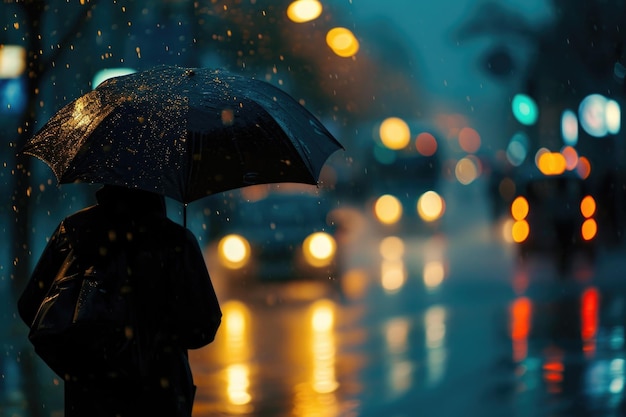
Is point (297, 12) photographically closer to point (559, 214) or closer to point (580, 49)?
point (559, 214)

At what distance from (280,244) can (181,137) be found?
41.3 feet

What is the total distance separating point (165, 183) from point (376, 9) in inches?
2044

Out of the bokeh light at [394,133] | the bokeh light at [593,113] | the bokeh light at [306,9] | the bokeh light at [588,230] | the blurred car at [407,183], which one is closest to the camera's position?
the bokeh light at [306,9]

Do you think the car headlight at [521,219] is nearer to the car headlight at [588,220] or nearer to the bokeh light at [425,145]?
the car headlight at [588,220]

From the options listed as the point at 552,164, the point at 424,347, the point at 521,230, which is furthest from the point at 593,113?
the point at 424,347

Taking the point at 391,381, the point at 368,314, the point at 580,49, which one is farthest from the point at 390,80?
the point at 391,381

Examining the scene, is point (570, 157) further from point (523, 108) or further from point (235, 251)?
point (235, 251)

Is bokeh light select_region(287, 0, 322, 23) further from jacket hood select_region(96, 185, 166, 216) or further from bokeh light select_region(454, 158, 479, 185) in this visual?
bokeh light select_region(454, 158, 479, 185)

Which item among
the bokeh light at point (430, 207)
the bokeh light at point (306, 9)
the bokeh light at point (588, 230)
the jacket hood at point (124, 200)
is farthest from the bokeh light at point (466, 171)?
the jacket hood at point (124, 200)

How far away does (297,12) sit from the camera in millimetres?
19688

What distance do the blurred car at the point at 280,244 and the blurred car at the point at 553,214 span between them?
16.0 ft

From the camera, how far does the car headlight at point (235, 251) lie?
1686 centimetres

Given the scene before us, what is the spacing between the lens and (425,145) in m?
41.7

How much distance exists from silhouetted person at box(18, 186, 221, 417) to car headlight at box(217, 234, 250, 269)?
12496 mm
